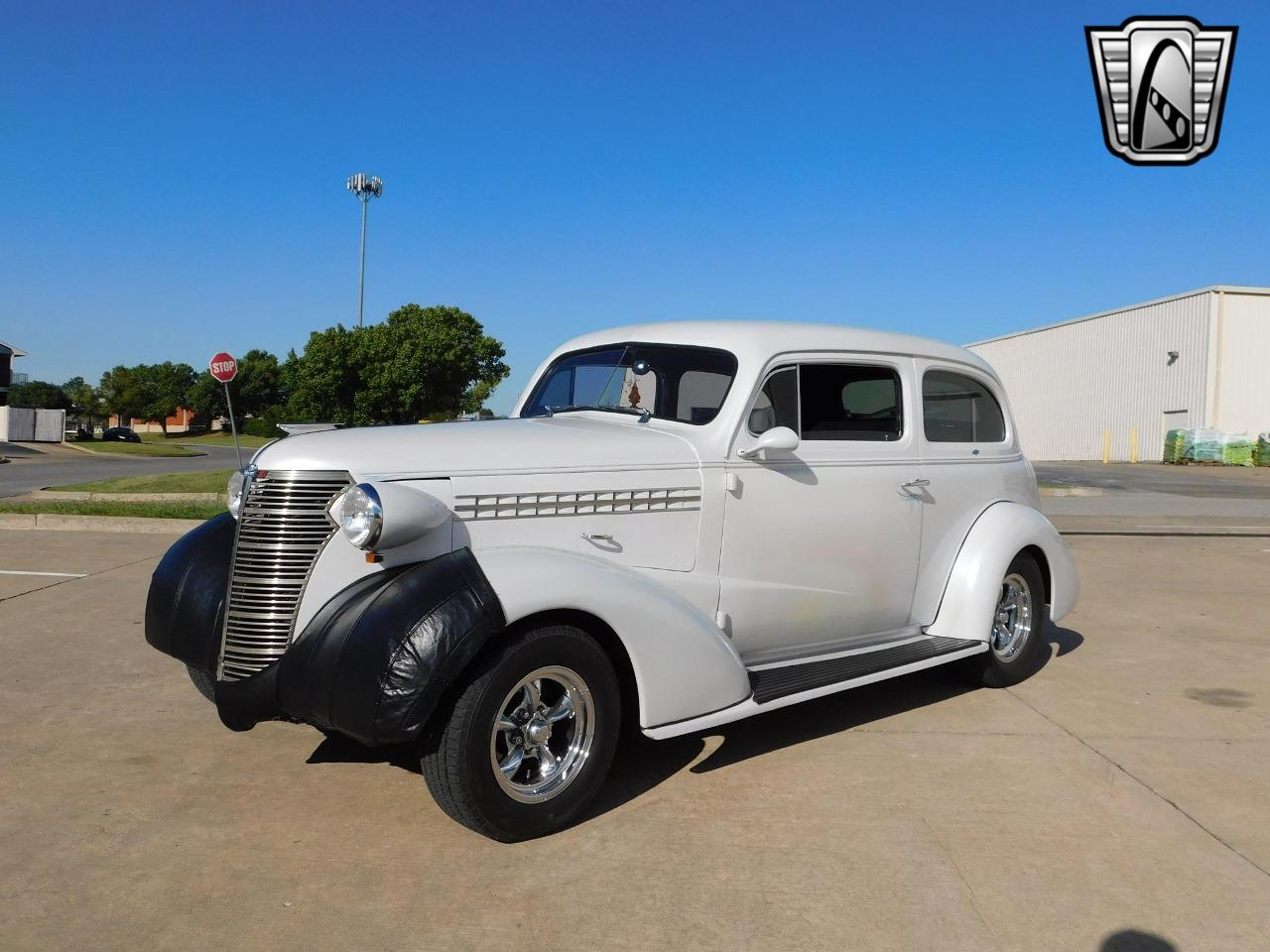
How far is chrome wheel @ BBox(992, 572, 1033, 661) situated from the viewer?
5387mm

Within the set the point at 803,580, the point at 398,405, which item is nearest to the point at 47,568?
the point at 803,580

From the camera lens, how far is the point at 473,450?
11.7 feet

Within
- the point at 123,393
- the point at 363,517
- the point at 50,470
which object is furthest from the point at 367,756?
the point at 123,393

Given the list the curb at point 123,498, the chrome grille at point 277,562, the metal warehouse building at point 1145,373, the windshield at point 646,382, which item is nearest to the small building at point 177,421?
the metal warehouse building at point 1145,373

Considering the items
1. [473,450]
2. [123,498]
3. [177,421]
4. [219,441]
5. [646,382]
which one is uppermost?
[177,421]

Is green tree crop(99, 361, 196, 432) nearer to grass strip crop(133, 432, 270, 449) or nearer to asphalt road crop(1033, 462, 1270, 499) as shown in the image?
grass strip crop(133, 432, 270, 449)

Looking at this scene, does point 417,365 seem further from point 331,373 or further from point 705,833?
point 705,833

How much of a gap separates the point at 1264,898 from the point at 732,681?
180cm

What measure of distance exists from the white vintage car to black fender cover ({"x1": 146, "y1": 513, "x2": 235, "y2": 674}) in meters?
0.01

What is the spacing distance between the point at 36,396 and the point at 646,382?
86367 mm

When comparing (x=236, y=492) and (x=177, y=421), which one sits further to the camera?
(x=177, y=421)

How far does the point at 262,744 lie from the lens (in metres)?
4.25

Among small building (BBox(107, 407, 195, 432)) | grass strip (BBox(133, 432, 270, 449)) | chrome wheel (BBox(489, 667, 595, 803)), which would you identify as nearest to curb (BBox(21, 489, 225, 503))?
chrome wheel (BBox(489, 667, 595, 803))

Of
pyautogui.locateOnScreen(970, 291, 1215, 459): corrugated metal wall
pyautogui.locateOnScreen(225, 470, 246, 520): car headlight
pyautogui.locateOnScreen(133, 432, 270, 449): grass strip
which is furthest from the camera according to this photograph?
pyautogui.locateOnScreen(133, 432, 270, 449): grass strip
